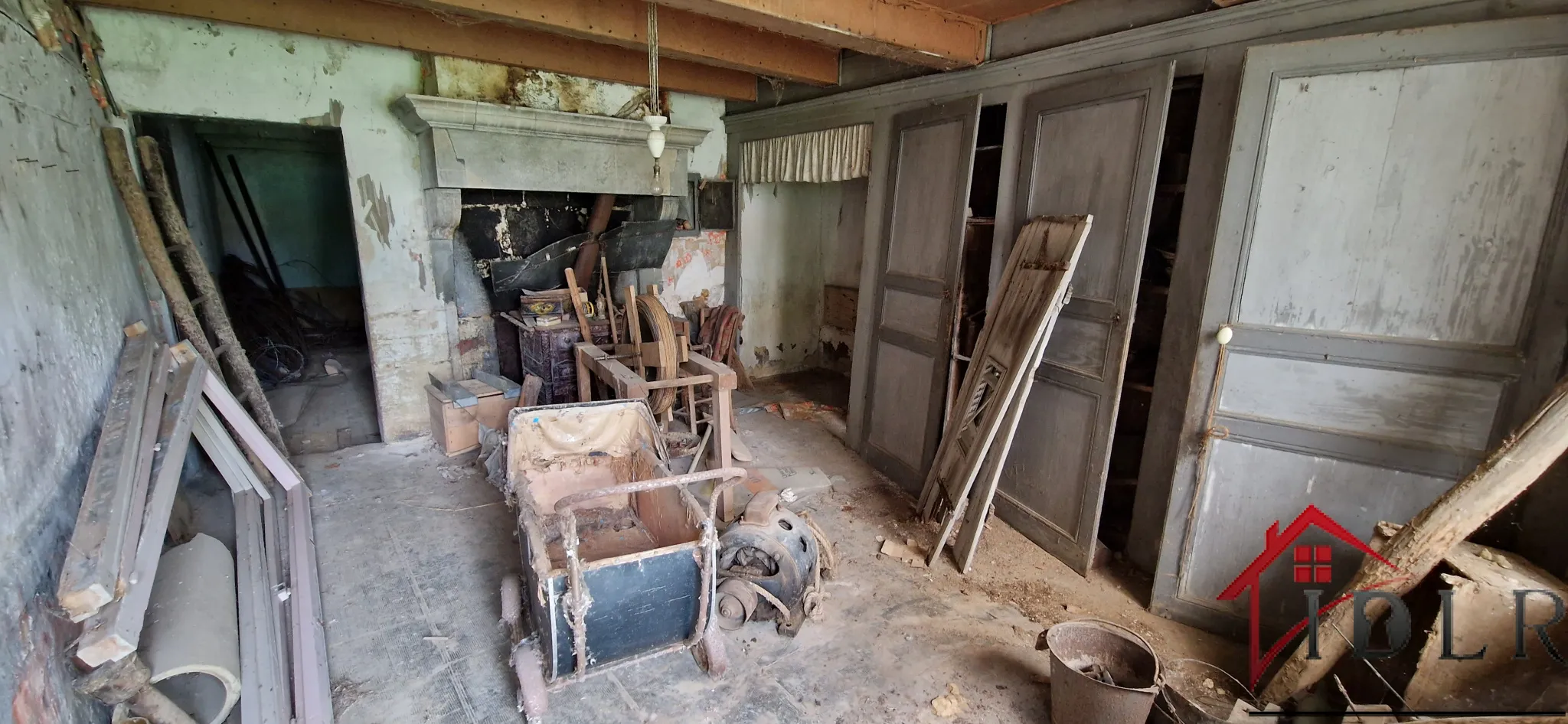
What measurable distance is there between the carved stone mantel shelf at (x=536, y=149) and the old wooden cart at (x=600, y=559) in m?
2.20

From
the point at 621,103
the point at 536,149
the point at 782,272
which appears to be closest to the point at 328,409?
the point at 536,149

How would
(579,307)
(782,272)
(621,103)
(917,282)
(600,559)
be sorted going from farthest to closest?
(782,272) → (621,103) → (579,307) → (917,282) → (600,559)

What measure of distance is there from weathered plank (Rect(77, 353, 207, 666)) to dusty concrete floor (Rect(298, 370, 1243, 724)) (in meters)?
0.80

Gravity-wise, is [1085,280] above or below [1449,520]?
above

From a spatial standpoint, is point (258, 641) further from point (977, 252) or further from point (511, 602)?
point (977, 252)

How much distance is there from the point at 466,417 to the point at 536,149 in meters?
1.95

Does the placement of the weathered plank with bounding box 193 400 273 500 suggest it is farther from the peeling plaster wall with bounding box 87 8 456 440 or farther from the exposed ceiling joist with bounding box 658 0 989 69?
the exposed ceiling joist with bounding box 658 0 989 69

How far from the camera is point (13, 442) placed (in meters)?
1.51

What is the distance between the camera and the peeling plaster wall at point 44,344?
1443mm

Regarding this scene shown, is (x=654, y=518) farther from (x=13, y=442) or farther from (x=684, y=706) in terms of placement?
(x=13, y=442)

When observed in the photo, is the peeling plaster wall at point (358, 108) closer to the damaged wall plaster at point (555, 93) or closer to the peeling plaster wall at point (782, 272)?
the damaged wall plaster at point (555, 93)

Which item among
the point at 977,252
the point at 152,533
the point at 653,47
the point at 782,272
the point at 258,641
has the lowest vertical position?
the point at 258,641

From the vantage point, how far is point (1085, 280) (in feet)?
10.1

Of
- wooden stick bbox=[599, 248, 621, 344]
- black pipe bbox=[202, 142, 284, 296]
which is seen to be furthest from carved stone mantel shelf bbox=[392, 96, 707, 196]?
black pipe bbox=[202, 142, 284, 296]
